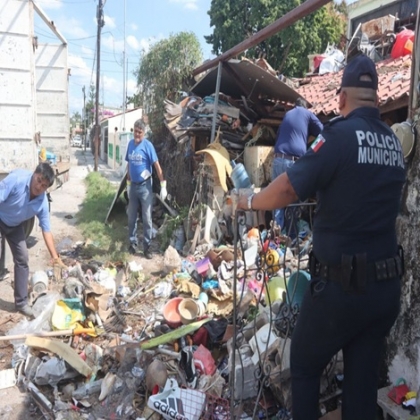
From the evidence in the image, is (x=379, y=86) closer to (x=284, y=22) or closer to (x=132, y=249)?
(x=284, y=22)

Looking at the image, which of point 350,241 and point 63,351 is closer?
point 350,241

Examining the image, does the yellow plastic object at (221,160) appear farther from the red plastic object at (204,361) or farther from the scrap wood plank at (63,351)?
the scrap wood plank at (63,351)

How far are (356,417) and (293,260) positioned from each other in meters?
2.84

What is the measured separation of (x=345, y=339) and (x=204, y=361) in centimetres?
151

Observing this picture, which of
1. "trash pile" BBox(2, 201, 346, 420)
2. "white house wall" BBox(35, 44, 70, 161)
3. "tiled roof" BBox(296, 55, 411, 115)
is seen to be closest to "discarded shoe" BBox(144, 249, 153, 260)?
"trash pile" BBox(2, 201, 346, 420)

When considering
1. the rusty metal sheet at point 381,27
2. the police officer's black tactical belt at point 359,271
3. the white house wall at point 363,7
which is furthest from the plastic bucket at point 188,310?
the white house wall at point 363,7

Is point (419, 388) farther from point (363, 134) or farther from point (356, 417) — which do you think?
point (363, 134)

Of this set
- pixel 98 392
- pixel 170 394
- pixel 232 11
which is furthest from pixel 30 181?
pixel 232 11

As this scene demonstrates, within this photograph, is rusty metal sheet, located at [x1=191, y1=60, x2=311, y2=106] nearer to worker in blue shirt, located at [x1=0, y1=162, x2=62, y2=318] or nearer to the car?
worker in blue shirt, located at [x1=0, y1=162, x2=62, y2=318]

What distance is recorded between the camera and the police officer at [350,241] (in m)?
1.79

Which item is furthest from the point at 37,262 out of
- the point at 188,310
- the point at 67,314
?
the point at 188,310

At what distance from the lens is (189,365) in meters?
3.16

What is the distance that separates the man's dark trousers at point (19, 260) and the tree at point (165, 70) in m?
5.51

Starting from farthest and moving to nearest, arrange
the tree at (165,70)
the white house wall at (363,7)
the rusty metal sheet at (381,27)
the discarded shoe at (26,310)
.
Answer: the white house wall at (363,7) → the rusty metal sheet at (381,27) → the tree at (165,70) → the discarded shoe at (26,310)
